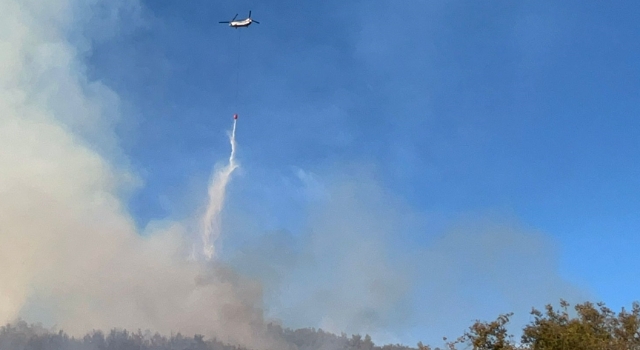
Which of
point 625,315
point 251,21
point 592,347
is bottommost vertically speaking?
point 592,347

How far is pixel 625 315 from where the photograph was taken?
55094 mm

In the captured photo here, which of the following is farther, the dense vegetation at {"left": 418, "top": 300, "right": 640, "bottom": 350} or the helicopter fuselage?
the helicopter fuselage

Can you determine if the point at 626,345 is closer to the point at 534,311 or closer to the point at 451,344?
the point at 534,311

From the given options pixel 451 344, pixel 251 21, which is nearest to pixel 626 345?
pixel 451 344

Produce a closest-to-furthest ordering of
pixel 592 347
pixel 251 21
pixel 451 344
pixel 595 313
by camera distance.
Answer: pixel 592 347, pixel 451 344, pixel 595 313, pixel 251 21

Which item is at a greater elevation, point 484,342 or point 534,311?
point 534,311

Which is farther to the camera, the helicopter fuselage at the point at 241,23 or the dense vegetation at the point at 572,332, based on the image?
the helicopter fuselage at the point at 241,23

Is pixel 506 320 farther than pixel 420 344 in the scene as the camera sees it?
No

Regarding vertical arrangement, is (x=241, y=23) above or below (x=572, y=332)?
above

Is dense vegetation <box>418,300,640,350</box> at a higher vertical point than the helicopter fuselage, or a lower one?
lower

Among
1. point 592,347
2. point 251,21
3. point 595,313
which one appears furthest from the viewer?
A: point 251,21

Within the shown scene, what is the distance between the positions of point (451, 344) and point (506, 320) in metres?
5.52

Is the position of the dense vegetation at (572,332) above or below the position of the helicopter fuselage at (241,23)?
below

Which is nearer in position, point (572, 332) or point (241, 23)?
point (572, 332)
